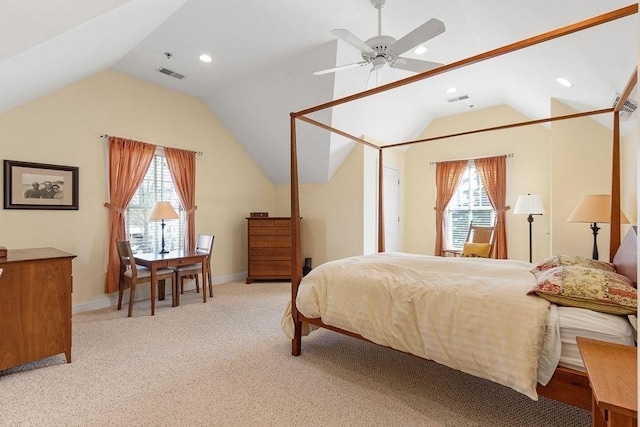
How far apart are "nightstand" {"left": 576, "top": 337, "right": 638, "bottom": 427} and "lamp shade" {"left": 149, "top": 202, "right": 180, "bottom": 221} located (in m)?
4.04

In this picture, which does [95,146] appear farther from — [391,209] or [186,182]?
[391,209]

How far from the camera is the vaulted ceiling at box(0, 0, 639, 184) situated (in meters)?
2.20

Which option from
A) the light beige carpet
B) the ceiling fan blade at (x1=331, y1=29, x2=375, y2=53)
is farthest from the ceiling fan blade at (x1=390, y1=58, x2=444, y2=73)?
the light beige carpet

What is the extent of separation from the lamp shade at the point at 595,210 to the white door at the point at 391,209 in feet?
9.19

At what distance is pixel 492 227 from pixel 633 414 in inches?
187

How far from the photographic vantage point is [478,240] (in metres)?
5.14

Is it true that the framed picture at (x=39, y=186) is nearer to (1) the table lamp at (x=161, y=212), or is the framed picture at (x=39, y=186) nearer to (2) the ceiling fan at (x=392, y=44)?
(1) the table lamp at (x=161, y=212)

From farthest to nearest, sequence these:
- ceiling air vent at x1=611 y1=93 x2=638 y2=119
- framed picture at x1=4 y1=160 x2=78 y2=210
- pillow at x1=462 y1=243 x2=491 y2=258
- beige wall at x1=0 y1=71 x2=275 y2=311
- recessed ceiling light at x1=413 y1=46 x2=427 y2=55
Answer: pillow at x1=462 y1=243 x2=491 y2=258
recessed ceiling light at x1=413 y1=46 x2=427 y2=55
beige wall at x1=0 y1=71 x2=275 y2=311
framed picture at x1=4 y1=160 x2=78 y2=210
ceiling air vent at x1=611 y1=93 x2=638 y2=119

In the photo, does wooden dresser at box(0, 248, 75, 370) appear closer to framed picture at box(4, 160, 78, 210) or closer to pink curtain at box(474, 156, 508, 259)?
framed picture at box(4, 160, 78, 210)

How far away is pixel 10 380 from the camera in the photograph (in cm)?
224

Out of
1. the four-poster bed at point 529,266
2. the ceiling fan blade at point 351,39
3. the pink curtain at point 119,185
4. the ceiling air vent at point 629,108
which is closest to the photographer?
the four-poster bed at point 529,266

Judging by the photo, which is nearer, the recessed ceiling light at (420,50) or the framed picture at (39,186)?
the framed picture at (39,186)

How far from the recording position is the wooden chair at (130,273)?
3548 mm

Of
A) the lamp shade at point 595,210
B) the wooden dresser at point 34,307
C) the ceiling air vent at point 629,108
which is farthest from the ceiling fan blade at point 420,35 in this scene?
the wooden dresser at point 34,307
